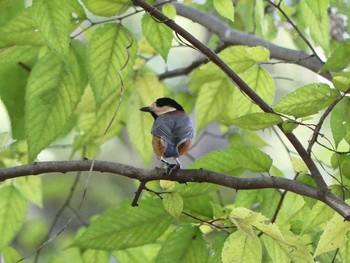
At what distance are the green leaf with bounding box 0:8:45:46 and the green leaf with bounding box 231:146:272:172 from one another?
1.20ft

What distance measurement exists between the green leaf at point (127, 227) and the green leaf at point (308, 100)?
0.30 m

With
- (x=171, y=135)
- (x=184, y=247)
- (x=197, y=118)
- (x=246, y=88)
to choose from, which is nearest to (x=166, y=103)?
(x=197, y=118)

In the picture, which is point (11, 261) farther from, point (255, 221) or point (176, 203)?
point (255, 221)

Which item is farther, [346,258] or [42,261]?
[42,261]

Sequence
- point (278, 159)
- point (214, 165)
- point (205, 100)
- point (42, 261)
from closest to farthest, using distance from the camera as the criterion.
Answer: point (214, 165) → point (205, 100) → point (42, 261) → point (278, 159)

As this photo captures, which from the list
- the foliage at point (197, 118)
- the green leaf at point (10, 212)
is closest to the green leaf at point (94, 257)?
the foliage at point (197, 118)

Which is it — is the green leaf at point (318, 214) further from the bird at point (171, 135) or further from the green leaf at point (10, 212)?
the green leaf at point (10, 212)

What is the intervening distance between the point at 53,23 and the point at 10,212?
1.69 ft

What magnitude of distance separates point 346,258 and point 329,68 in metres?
0.28

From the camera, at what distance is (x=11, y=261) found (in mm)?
1437

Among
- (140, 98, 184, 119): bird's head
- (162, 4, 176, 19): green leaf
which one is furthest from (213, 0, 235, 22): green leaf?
(140, 98, 184, 119): bird's head

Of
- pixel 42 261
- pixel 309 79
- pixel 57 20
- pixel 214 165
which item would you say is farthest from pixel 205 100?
pixel 309 79

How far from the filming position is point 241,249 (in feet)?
3.34

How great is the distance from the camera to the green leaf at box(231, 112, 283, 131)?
1028 mm
